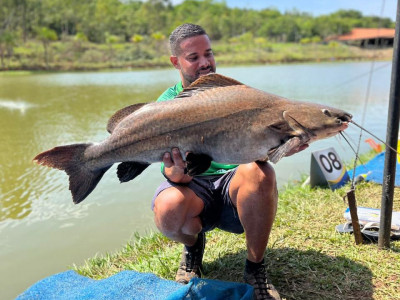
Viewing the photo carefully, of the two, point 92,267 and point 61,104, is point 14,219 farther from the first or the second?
point 61,104

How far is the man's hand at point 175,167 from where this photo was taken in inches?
80.0

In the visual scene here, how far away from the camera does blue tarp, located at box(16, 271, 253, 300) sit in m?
2.09

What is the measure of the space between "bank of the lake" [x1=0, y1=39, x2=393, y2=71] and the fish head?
4366 centimetres

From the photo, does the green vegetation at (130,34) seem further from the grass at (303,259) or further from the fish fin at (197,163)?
the fish fin at (197,163)

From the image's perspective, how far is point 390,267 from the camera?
243 cm

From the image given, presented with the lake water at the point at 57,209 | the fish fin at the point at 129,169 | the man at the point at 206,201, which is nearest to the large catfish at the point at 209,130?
the fish fin at the point at 129,169

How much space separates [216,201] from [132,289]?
73 cm

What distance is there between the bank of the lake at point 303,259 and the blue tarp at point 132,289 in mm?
380

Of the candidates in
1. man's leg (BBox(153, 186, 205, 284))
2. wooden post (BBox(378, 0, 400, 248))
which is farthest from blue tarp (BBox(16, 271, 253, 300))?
wooden post (BBox(378, 0, 400, 248))

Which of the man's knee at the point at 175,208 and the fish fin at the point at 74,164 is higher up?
the fish fin at the point at 74,164

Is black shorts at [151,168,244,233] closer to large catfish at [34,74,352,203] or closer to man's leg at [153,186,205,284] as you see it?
man's leg at [153,186,205,284]

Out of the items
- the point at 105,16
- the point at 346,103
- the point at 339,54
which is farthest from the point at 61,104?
the point at 105,16

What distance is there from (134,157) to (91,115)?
10162 millimetres

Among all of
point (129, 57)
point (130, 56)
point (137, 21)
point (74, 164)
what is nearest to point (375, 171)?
point (74, 164)
